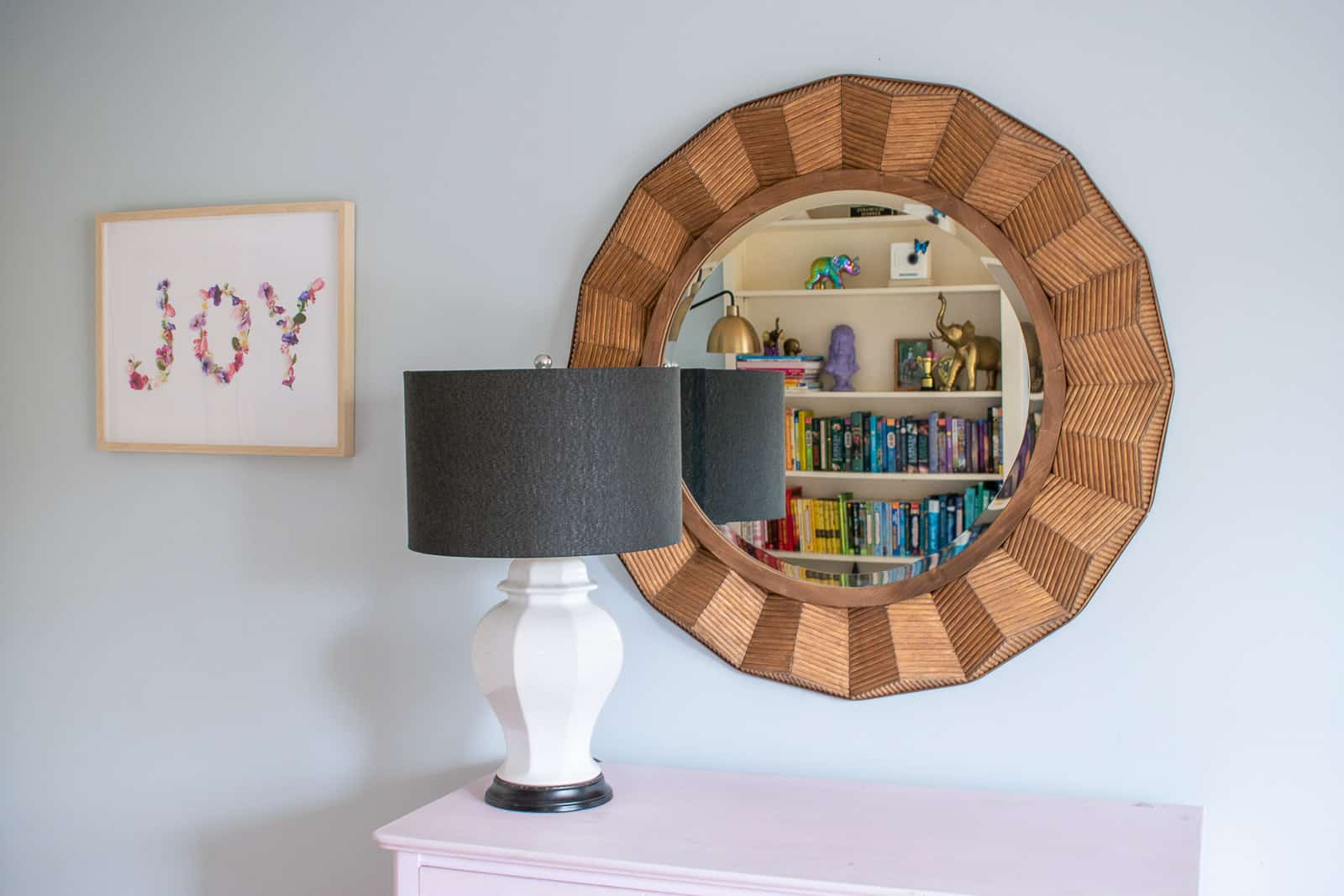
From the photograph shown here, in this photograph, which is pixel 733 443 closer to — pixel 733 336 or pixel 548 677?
pixel 733 336

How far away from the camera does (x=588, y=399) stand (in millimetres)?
1596

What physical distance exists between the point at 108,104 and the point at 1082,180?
6.13 feet

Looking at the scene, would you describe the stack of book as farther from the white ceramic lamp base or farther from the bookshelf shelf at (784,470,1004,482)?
the white ceramic lamp base

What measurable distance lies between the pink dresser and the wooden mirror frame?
0.22 m

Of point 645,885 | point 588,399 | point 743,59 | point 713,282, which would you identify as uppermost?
point 743,59

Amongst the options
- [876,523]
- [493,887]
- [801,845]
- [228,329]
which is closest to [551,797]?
[493,887]

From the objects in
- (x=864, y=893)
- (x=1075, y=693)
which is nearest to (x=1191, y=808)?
(x=1075, y=693)

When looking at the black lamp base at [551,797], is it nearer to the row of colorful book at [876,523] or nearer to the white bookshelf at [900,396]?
the row of colorful book at [876,523]

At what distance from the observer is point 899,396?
1827 mm

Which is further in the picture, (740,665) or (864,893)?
(740,665)

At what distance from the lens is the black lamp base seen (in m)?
1.74

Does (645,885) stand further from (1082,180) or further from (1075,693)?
(1082,180)

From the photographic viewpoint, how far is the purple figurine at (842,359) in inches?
72.7

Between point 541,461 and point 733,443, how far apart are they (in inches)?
17.4
